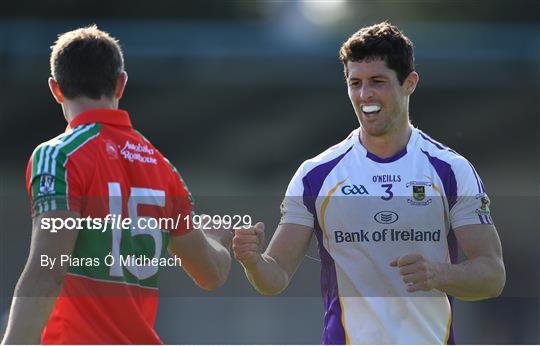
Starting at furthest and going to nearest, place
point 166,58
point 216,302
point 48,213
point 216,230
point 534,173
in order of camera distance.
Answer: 1. point 166,58
2. point 534,173
3. point 216,302
4. point 216,230
5. point 48,213

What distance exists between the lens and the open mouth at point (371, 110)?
5.14 m

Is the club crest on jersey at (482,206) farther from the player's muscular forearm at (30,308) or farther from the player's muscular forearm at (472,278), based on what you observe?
the player's muscular forearm at (30,308)

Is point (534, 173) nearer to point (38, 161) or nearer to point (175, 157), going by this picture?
point (175, 157)

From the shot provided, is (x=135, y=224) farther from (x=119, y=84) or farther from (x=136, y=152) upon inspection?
(x=119, y=84)

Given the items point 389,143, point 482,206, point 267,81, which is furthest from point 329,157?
point 267,81

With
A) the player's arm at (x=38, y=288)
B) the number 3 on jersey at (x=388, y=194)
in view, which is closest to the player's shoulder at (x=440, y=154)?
the number 3 on jersey at (x=388, y=194)

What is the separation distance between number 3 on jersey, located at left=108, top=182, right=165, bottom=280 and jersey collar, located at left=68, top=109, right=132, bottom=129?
316 mm

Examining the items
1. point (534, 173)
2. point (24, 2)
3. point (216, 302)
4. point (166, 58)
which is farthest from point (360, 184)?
point (24, 2)

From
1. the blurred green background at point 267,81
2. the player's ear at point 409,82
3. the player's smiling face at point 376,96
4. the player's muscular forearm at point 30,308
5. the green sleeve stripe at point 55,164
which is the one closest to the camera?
the player's muscular forearm at point 30,308

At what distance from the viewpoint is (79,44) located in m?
4.61

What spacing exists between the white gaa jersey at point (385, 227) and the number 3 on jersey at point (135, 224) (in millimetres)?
840

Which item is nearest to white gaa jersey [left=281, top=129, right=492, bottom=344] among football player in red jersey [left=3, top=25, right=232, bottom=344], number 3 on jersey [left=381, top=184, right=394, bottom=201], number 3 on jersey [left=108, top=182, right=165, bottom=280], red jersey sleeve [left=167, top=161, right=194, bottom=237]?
number 3 on jersey [left=381, top=184, right=394, bottom=201]

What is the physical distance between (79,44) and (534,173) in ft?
56.2

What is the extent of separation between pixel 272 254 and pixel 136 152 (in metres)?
0.92
